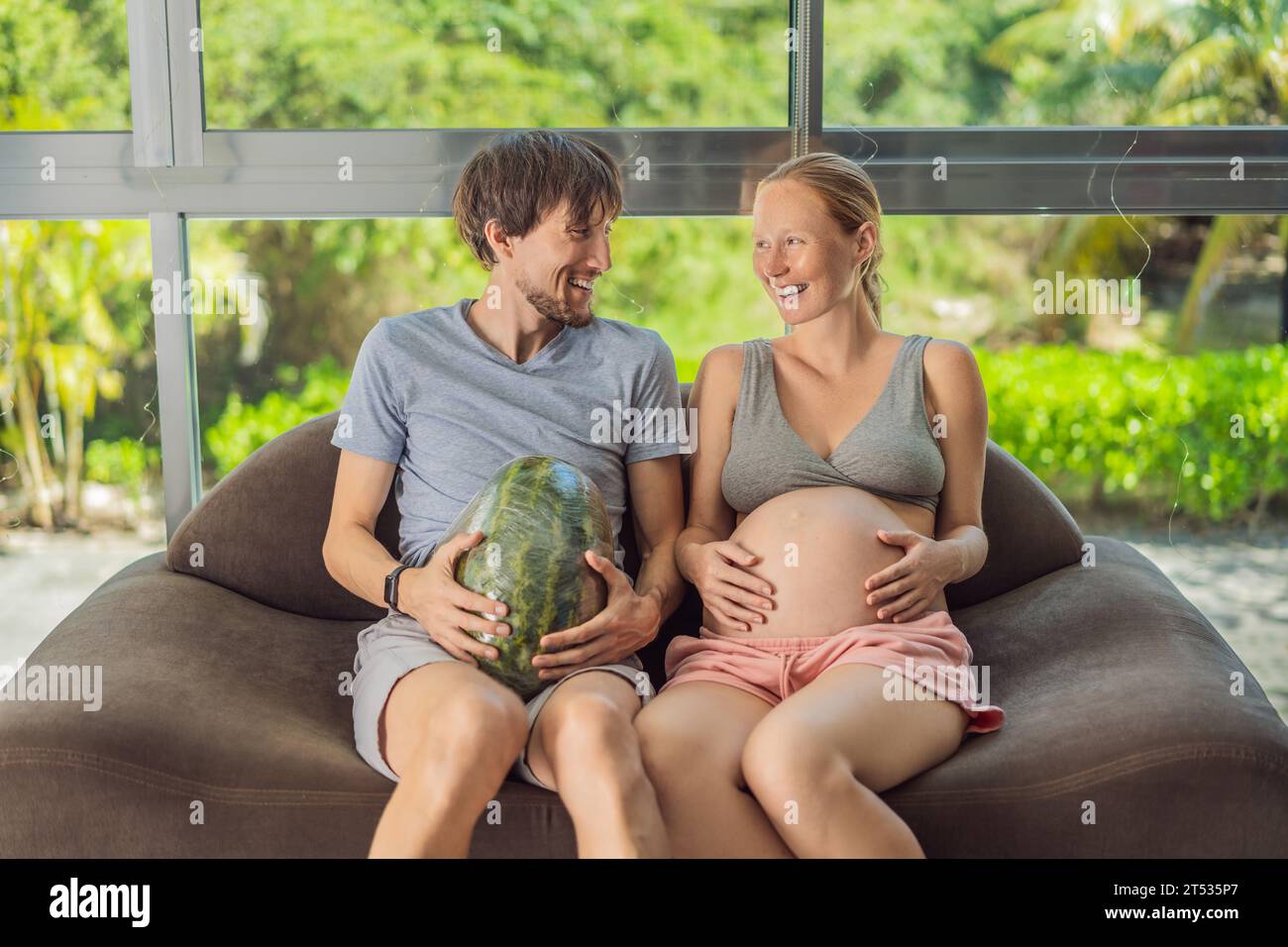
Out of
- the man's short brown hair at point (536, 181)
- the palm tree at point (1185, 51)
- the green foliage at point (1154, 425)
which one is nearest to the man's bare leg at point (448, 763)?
the man's short brown hair at point (536, 181)

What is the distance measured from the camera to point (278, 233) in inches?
114

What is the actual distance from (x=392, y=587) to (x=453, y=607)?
0.21m

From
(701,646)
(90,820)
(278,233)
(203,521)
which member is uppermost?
(278,233)

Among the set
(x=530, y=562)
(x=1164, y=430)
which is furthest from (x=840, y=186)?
(x=1164, y=430)

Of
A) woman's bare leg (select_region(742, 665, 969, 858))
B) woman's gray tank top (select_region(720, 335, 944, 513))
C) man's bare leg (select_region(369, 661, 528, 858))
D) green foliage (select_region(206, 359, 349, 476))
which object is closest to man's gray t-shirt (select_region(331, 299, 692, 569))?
woman's gray tank top (select_region(720, 335, 944, 513))

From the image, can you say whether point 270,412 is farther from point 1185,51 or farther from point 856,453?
point 1185,51

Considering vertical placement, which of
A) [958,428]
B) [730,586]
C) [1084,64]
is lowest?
[730,586]

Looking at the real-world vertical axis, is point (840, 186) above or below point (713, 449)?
above

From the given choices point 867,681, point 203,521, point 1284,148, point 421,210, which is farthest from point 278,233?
point 1284,148

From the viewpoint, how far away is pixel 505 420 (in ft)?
6.79

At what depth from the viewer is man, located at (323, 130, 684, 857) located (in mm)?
1806
